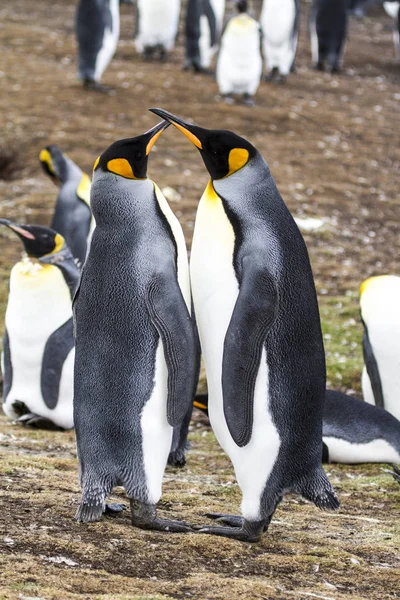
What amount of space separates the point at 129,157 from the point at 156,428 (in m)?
0.96

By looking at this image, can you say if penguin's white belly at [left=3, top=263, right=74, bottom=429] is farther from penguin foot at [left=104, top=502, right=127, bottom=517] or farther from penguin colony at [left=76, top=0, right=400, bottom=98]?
penguin colony at [left=76, top=0, right=400, bottom=98]

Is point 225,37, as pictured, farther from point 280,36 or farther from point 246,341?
point 246,341

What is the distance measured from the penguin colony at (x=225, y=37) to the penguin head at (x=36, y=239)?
838 centimetres

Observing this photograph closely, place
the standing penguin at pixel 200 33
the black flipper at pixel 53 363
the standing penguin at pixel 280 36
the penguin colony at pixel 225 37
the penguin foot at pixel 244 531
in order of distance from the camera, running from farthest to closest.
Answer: the standing penguin at pixel 200 33 → the standing penguin at pixel 280 36 → the penguin colony at pixel 225 37 → the black flipper at pixel 53 363 → the penguin foot at pixel 244 531

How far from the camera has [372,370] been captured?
211 inches

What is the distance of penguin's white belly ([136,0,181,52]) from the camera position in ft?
51.4

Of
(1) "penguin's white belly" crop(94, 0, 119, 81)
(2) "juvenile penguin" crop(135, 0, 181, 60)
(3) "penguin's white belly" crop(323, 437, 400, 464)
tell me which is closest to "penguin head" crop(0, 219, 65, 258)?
(3) "penguin's white belly" crop(323, 437, 400, 464)

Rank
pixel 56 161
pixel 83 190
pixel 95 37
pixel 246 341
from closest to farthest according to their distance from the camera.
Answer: pixel 246 341 < pixel 83 190 < pixel 56 161 < pixel 95 37

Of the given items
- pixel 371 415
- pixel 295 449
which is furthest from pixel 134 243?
pixel 371 415

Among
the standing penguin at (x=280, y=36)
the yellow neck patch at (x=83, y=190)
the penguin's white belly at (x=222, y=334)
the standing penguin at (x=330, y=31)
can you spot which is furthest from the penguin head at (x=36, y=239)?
the standing penguin at (x=330, y=31)

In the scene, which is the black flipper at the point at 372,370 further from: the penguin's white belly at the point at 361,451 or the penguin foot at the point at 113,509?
the penguin foot at the point at 113,509

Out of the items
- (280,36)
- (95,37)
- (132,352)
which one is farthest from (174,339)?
(280,36)

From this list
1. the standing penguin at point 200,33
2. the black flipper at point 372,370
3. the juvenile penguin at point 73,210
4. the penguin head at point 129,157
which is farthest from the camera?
the standing penguin at point 200,33

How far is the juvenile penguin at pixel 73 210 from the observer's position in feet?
25.7
